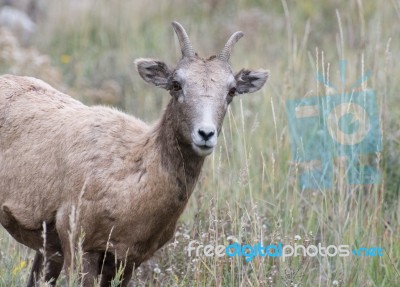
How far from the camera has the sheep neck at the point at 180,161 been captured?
484 cm

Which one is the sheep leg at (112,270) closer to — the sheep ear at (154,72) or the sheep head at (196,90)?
the sheep head at (196,90)

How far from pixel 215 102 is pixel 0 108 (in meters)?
1.65

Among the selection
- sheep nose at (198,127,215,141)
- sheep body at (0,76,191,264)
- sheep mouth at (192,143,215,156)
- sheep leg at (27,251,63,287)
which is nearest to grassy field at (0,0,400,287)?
sheep leg at (27,251,63,287)

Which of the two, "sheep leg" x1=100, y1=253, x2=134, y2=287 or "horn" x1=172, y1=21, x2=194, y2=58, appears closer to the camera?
"sheep leg" x1=100, y1=253, x2=134, y2=287

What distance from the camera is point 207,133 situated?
4.45 metres

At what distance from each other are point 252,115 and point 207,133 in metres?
4.06

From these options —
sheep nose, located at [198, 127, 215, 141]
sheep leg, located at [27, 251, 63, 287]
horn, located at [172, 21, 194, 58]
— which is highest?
horn, located at [172, 21, 194, 58]

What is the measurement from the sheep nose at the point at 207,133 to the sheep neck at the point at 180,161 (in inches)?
12.8


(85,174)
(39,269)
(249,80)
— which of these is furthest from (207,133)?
(39,269)

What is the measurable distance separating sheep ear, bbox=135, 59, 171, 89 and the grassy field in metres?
0.57

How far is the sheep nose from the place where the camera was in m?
4.46

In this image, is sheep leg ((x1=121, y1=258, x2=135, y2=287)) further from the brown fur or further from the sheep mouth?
the sheep mouth

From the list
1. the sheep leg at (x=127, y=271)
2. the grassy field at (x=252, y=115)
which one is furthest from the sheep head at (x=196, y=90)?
the sheep leg at (x=127, y=271)

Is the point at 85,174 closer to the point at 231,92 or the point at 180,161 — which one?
the point at 180,161
